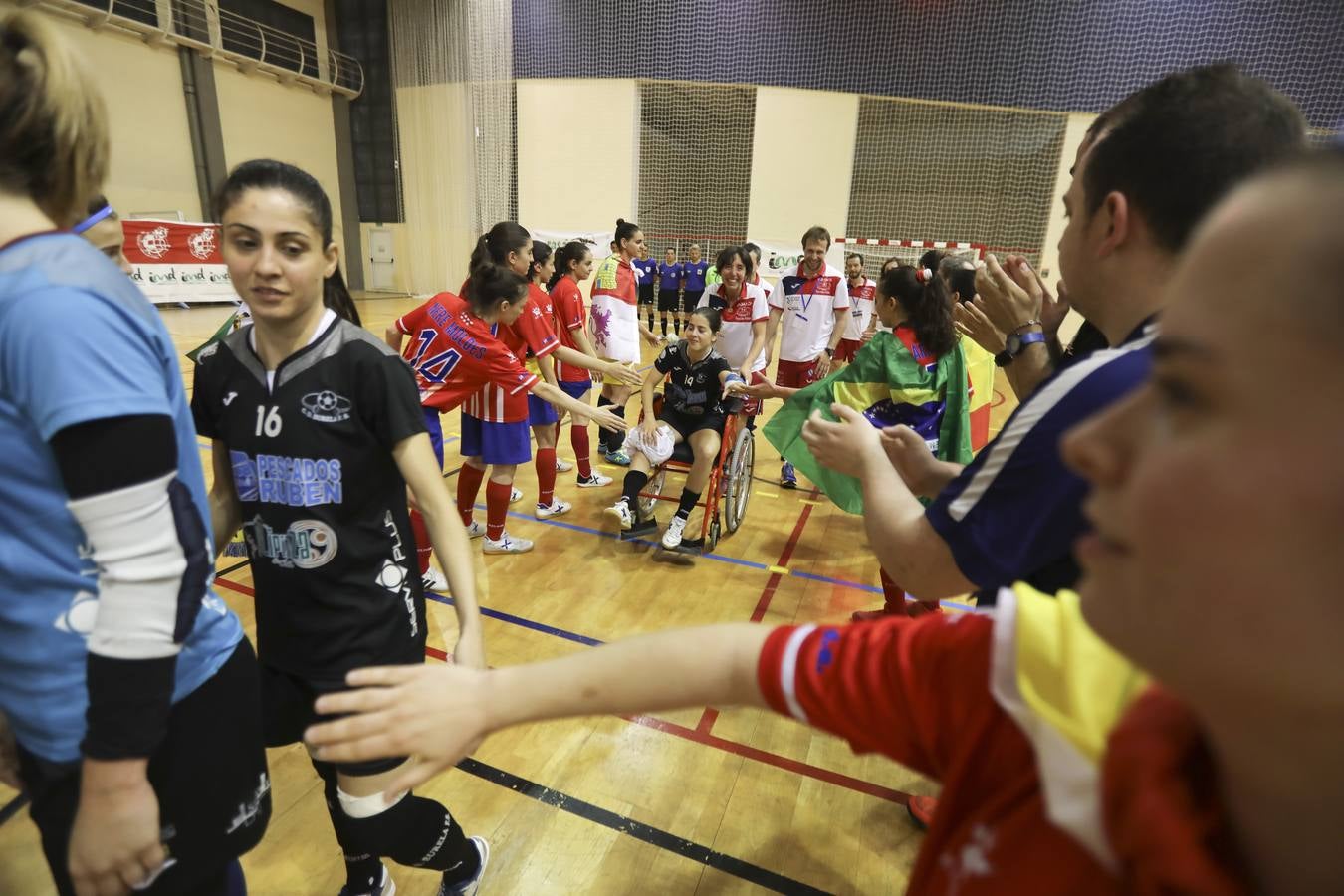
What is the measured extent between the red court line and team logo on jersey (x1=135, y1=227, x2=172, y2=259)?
11947 millimetres

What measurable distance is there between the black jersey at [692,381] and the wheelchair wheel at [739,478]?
10.4 inches

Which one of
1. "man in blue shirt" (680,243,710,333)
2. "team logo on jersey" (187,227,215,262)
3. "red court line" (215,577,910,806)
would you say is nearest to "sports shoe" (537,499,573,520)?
"red court line" (215,577,910,806)

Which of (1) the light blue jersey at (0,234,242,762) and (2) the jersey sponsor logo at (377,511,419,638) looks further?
(2) the jersey sponsor logo at (377,511,419,638)

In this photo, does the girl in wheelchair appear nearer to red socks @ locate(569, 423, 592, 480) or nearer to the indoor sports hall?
the indoor sports hall

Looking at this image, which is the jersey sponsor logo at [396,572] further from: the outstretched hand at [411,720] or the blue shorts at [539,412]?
the blue shorts at [539,412]

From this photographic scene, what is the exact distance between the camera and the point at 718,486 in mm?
3859

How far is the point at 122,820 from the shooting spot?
2.56 feet

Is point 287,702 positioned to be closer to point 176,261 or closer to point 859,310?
point 859,310

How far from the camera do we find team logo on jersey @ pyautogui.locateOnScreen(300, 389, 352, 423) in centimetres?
126

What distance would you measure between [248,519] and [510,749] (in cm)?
126

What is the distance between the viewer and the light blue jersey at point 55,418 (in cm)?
69

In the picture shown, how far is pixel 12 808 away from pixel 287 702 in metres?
1.29

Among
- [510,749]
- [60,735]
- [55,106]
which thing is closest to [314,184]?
[55,106]

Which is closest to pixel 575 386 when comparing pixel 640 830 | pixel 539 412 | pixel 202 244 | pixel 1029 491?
pixel 539 412
